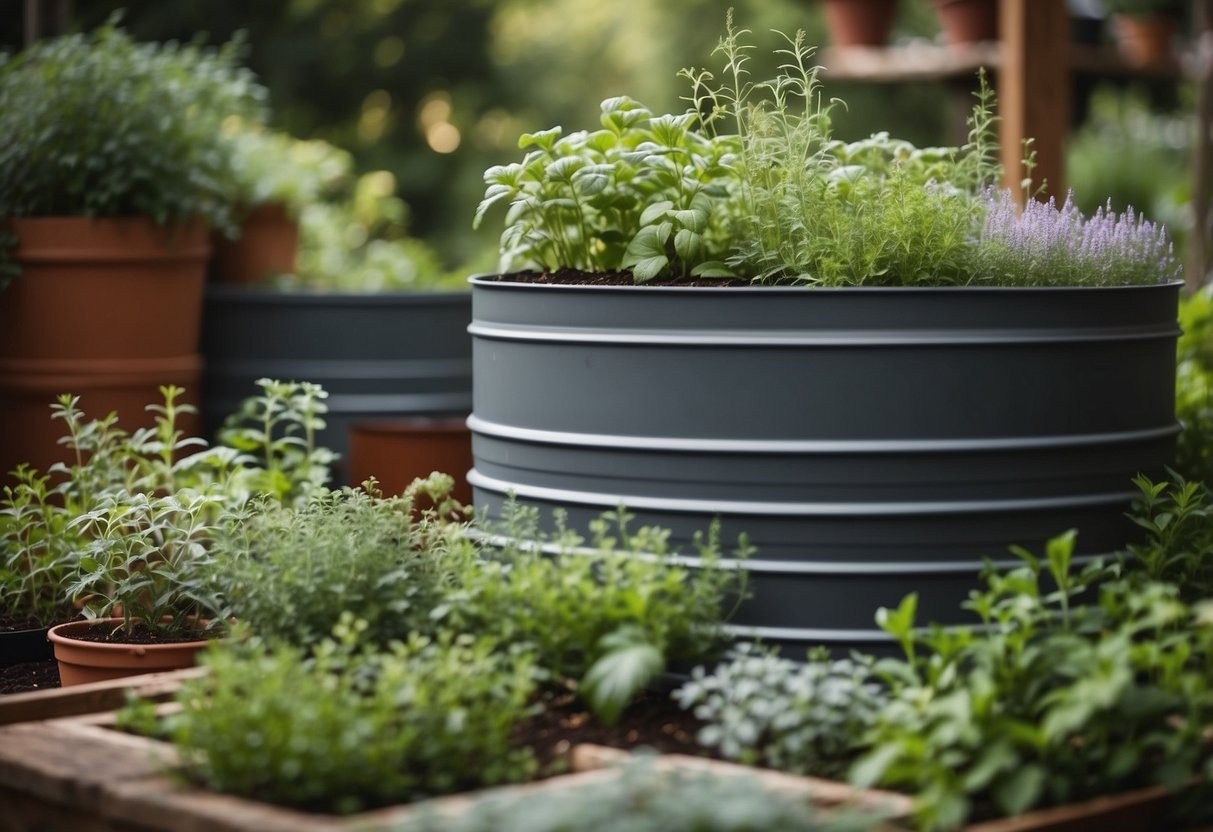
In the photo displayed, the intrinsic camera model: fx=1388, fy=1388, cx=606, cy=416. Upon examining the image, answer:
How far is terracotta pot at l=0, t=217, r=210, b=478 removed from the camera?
14.3 ft

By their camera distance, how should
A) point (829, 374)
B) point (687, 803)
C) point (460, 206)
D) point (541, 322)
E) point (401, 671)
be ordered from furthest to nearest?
1. point (460, 206)
2. point (541, 322)
3. point (829, 374)
4. point (401, 671)
5. point (687, 803)

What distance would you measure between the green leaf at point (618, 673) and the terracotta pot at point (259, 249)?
127 inches

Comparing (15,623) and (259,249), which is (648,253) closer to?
(15,623)

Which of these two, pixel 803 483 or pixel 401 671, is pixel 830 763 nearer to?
pixel 803 483

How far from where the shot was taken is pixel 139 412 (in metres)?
4.60

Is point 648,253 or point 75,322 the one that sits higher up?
point 648,253

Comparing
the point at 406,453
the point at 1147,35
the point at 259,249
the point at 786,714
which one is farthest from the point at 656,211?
the point at 1147,35

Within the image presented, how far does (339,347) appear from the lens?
5.11 metres

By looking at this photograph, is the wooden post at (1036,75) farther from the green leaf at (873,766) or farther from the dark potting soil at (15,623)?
the dark potting soil at (15,623)

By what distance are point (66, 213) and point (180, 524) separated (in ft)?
5.04

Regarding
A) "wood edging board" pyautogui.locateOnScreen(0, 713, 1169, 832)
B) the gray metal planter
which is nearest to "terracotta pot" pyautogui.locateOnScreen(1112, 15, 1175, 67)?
the gray metal planter

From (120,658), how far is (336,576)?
0.64 metres

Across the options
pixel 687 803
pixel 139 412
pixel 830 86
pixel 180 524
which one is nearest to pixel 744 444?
pixel 687 803

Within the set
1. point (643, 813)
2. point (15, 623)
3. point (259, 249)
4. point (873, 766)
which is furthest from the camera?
point (259, 249)
